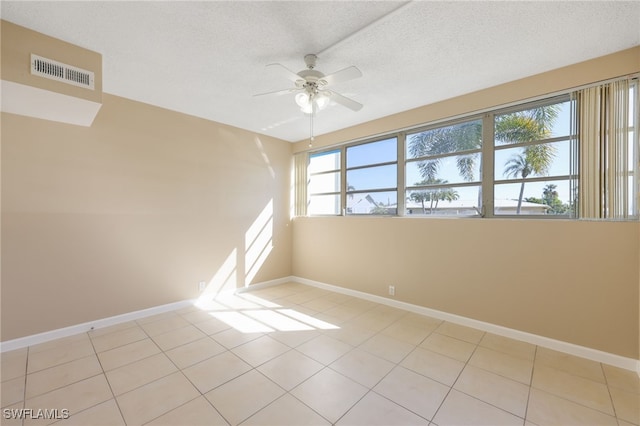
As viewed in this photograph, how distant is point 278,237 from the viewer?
5.20 meters

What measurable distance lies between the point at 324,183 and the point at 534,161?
311 cm

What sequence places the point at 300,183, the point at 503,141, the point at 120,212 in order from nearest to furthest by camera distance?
1. the point at 503,141
2. the point at 120,212
3. the point at 300,183

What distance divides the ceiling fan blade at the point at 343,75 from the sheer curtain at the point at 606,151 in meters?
2.26

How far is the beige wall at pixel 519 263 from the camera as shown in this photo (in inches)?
95.4

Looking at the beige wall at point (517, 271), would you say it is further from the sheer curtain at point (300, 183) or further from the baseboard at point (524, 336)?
the sheer curtain at point (300, 183)

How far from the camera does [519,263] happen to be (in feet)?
9.48

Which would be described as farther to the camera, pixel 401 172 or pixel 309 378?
pixel 401 172

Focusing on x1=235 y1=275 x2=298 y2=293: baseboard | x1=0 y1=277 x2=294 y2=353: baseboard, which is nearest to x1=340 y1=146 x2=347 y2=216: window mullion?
x1=235 y1=275 x2=298 y2=293: baseboard

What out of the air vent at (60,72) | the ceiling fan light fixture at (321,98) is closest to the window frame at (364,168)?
the ceiling fan light fixture at (321,98)

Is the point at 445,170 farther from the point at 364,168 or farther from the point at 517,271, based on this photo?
the point at 517,271

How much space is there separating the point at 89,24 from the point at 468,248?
13.8 ft

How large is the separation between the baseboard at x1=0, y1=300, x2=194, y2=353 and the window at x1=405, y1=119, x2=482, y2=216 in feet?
12.1

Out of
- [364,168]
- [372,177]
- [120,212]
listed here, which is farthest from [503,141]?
[120,212]

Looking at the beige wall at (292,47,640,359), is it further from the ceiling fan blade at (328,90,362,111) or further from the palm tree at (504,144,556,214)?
the ceiling fan blade at (328,90,362,111)
